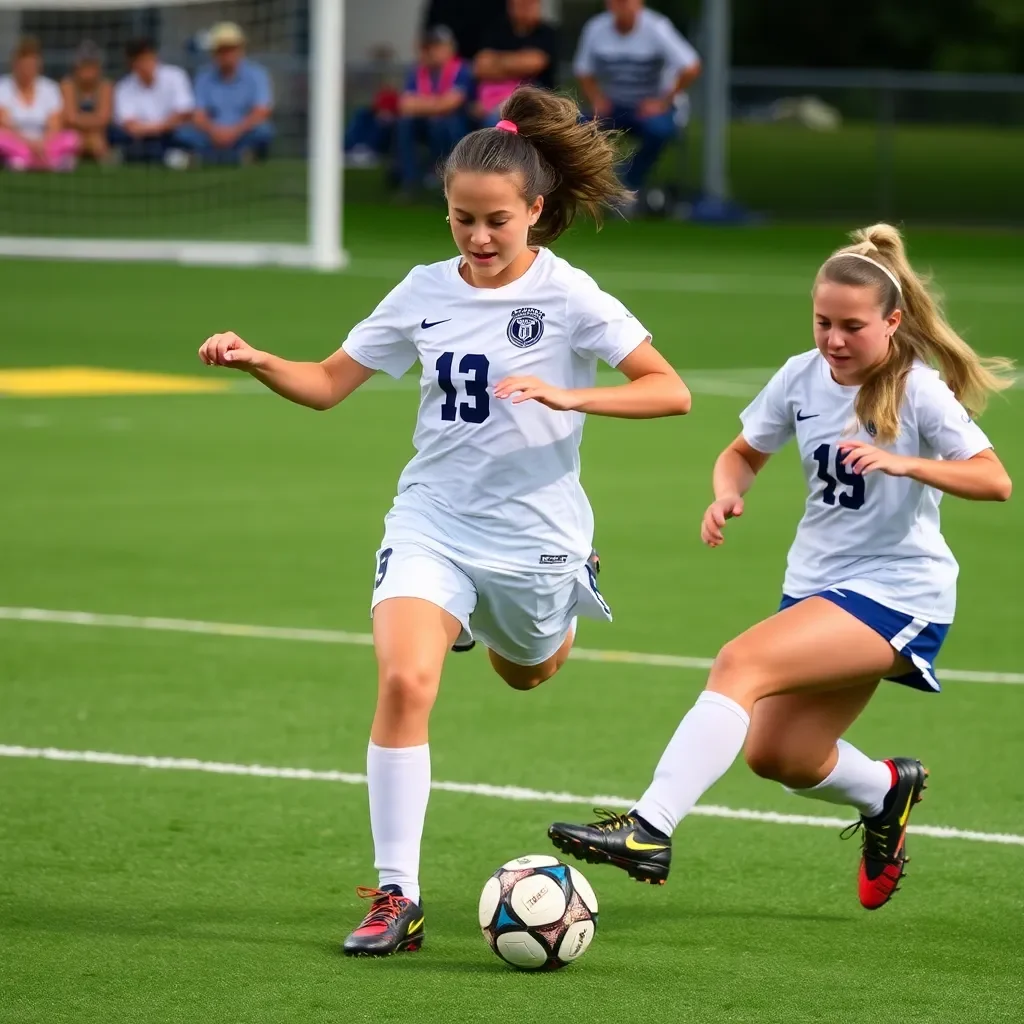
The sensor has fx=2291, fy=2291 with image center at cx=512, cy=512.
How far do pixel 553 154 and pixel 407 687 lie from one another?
4.97 ft

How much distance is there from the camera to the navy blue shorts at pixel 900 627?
5539 mm

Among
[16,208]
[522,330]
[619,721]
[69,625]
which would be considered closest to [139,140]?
[16,208]

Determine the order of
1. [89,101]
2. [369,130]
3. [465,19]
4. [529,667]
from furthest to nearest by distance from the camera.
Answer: [369,130]
[465,19]
[89,101]
[529,667]

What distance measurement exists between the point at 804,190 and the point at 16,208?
15.4 meters

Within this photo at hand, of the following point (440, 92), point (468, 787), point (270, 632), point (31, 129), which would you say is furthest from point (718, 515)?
point (440, 92)

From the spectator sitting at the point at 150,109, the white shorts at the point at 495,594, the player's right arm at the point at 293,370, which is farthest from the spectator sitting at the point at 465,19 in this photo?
the white shorts at the point at 495,594

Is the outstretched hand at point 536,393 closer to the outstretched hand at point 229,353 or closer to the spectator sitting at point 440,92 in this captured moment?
the outstretched hand at point 229,353

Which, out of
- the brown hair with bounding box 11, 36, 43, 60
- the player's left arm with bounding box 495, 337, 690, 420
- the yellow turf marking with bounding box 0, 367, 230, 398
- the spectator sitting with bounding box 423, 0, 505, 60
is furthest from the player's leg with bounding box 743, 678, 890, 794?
the spectator sitting with bounding box 423, 0, 505, 60

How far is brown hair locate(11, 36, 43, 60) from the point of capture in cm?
2374

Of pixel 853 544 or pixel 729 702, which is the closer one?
pixel 729 702

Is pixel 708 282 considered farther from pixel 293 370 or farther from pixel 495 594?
pixel 495 594

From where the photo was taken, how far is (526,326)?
5.75 m

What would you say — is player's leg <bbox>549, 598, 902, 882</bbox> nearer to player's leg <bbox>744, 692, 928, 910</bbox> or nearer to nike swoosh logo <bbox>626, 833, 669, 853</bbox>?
nike swoosh logo <bbox>626, 833, 669, 853</bbox>

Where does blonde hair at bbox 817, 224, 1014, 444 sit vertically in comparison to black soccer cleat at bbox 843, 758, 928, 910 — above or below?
above
